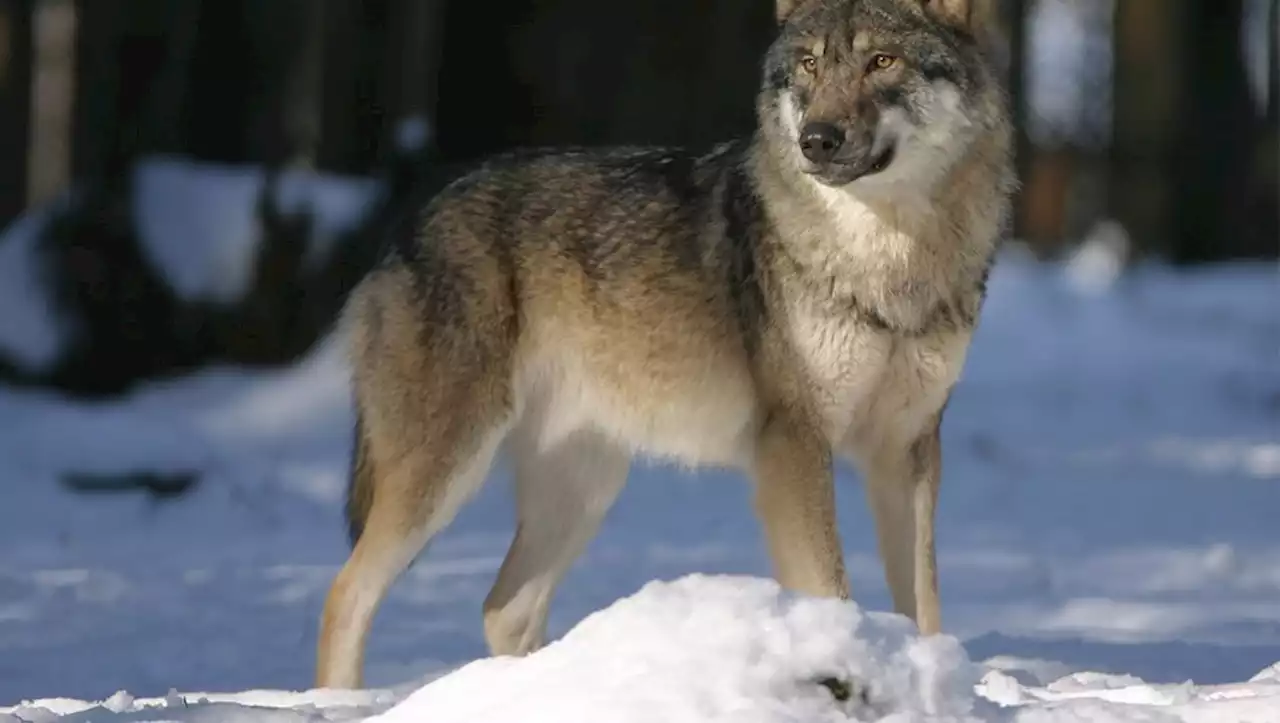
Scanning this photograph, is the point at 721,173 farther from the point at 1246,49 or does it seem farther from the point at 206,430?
the point at 1246,49

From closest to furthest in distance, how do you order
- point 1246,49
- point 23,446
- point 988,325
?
point 23,446, point 988,325, point 1246,49

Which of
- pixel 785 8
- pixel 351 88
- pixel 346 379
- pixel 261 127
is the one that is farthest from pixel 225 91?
pixel 785 8

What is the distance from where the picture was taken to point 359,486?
5.30m

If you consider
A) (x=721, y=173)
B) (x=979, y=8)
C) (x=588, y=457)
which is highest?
(x=979, y=8)

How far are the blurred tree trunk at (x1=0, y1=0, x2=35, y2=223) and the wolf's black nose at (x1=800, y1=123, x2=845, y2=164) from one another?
8.40 m

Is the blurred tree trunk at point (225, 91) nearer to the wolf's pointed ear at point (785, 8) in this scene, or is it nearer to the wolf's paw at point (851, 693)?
the wolf's pointed ear at point (785, 8)

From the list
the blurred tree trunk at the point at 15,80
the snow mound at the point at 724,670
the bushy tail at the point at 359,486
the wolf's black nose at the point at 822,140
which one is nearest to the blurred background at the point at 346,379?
the blurred tree trunk at the point at 15,80

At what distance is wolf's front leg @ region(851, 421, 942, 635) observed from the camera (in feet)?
16.4

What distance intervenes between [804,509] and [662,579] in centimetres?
86

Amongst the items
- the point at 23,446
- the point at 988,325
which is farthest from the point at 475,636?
the point at 988,325

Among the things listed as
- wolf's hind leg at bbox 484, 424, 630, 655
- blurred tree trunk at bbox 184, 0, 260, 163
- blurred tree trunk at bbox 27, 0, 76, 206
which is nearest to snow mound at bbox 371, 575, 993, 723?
wolf's hind leg at bbox 484, 424, 630, 655

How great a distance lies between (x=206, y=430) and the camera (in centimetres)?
949

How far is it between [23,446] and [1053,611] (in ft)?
17.1

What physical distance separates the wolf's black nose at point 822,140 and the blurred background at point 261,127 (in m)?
0.78
